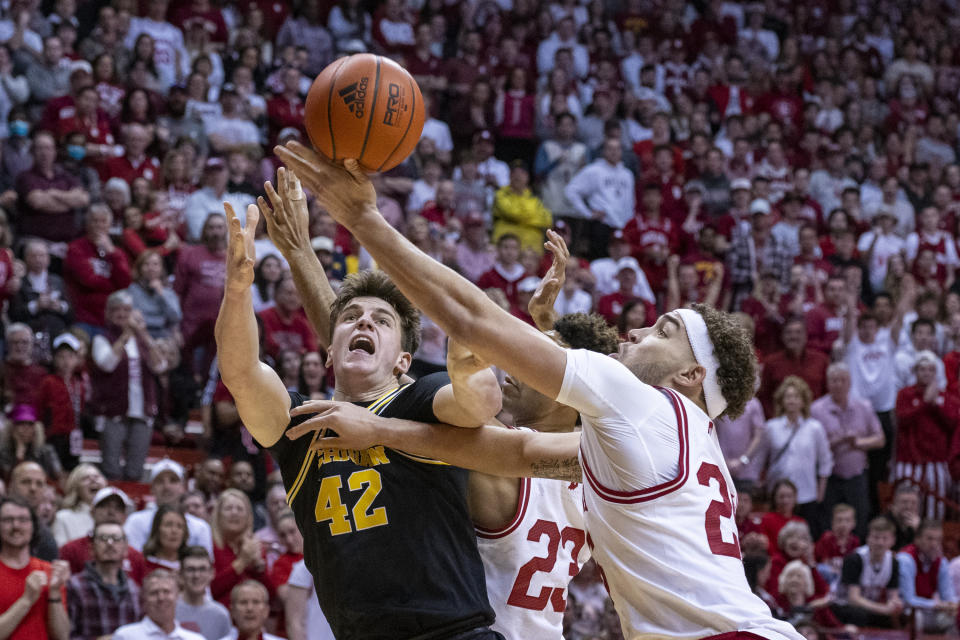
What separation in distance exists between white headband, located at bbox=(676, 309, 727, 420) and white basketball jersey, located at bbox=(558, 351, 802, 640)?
0.31 meters

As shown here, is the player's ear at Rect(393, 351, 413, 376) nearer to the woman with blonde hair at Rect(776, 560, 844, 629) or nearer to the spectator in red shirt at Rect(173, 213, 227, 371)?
the woman with blonde hair at Rect(776, 560, 844, 629)

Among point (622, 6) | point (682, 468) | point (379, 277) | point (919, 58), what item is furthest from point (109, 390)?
point (919, 58)

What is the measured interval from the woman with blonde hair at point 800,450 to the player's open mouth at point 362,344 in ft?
26.5

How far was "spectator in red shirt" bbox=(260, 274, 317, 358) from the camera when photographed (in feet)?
36.8

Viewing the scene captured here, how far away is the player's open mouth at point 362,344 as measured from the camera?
14.8 feet

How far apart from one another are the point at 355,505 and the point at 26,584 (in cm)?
441

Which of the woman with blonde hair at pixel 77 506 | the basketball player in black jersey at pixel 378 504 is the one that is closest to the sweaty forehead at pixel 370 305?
the basketball player in black jersey at pixel 378 504

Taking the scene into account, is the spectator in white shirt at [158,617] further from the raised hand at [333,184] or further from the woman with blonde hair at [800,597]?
the raised hand at [333,184]

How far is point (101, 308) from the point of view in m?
11.3

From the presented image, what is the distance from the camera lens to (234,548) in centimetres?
916

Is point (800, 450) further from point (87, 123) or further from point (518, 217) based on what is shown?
point (87, 123)

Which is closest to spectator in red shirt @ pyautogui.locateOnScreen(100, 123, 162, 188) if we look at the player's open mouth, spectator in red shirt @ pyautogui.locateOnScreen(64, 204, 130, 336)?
spectator in red shirt @ pyautogui.locateOnScreen(64, 204, 130, 336)

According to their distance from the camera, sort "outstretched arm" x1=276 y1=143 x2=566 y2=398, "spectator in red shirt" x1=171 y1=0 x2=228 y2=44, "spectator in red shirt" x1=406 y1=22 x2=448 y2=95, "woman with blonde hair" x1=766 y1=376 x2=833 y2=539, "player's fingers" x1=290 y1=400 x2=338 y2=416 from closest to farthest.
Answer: "outstretched arm" x1=276 y1=143 x2=566 y2=398
"player's fingers" x1=290 y1=400 x2=338 y2=416
"woman with blonde hair" x1=766 y1=376 x2=833 y2=539
"spectator in red shirt" x1=171 y1=0 x2=228 y2=44
"spectator in red shirt" x1=406 y1=22 x2=448 y2=95

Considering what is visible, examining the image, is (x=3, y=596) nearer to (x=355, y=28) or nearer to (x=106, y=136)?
(x=106, y=136)
